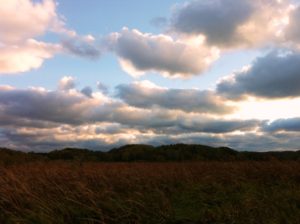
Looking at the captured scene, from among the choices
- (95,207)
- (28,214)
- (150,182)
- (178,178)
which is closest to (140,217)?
(95,207)

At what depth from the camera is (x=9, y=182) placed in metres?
9.18

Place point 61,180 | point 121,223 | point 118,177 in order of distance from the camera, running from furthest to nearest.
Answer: point 118,177 → point 61,180 → point 121,223

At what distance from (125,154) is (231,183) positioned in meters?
33.2

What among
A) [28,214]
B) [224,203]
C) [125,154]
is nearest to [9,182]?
[28,214]

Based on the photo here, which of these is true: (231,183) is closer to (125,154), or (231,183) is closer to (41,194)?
(41,194)

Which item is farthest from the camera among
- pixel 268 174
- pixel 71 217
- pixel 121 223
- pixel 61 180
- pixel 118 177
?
pixel 268 174

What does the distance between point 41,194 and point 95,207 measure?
7.85 feet

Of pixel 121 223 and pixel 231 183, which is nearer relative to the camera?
pixel 121 223

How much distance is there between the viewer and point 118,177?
35.2 ft

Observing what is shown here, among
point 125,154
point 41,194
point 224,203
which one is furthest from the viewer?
point 125,154

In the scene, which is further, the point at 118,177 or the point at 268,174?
the point at 268,174

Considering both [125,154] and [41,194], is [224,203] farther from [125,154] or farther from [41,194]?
[125,154]

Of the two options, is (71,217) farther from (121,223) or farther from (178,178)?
(178,178)

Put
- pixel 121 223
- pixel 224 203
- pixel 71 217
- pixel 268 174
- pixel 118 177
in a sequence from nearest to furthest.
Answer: pixel 121 223, pixel 71 217, pixel 224 203, pixel 118 177, pixel 268 174
